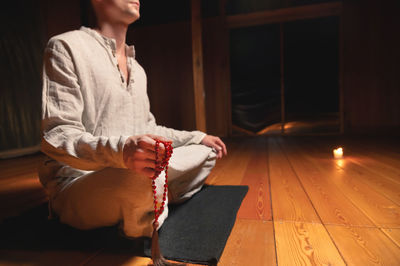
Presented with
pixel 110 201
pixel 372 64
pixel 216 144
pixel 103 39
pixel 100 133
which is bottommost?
pixel 110 201

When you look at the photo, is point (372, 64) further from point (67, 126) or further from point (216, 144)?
point (67, 126)

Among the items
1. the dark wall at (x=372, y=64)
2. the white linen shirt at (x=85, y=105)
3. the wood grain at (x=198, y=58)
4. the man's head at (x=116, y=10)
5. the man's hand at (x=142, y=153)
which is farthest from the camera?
the dark wall at (x=372, y=64)

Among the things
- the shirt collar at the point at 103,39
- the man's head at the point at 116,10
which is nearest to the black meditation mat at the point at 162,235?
the shirt collar at the point at 103,39

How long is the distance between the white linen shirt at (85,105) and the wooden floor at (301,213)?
1.33 feet

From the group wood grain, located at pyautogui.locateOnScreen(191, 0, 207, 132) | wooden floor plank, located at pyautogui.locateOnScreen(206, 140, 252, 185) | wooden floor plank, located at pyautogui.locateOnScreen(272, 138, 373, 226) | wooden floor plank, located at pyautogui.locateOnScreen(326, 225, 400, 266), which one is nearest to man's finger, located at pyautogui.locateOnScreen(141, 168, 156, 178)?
wooden floor plank, located at pyautogui.locateOnScreen(326, 225, 400, 266)

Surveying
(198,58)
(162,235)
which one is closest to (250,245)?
(162,235)

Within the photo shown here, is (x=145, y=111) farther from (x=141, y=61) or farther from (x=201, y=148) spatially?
(x=141, y=61)

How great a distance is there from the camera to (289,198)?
1.50m

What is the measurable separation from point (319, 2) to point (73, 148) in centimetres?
497

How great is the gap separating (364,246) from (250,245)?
0.40m

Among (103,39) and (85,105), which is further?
(103,39)

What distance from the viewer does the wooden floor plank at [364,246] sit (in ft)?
2.84

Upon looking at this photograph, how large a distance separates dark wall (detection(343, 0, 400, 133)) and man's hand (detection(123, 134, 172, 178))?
4794 millimetres

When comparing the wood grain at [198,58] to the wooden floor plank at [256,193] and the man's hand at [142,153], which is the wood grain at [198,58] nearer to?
the wooden floor plank at [256,193]
